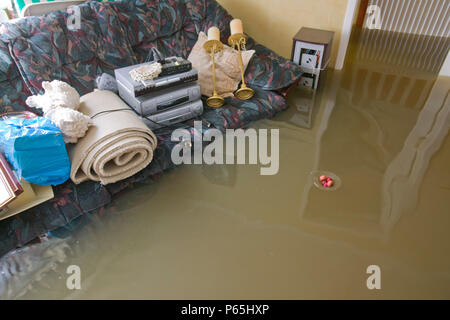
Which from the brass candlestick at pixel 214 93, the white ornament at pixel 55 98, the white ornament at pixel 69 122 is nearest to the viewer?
the white ornament at pixel 69 122

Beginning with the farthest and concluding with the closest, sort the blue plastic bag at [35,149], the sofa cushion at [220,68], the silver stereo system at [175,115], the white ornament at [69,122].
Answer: the sofa cushion at [220,68]
the silver stereo system at [175,115]
the white ornament at [69,122]
the blue plastic bag at [35,149]

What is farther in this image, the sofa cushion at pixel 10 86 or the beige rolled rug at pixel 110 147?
the sofa cushion at pixel 10 86

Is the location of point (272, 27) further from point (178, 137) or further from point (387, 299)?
point (387, 299)

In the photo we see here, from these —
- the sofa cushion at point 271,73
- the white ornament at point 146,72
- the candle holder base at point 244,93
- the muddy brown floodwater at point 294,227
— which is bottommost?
the muddy brown floodwater at point 294,227

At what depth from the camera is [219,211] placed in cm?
184

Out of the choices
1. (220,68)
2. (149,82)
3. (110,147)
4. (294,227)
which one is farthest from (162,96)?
(294,227)

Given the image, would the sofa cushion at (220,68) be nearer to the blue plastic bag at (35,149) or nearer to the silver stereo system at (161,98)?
the silver stereo system at (161,98)

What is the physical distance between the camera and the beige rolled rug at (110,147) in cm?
165

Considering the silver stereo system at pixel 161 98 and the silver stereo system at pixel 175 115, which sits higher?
the silver stereo system at pixel 161 98

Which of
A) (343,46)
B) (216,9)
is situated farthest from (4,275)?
(343,46)

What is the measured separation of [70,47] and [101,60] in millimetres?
205

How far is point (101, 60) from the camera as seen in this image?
2273mm

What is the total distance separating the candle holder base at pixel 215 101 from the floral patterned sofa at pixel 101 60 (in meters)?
0.05

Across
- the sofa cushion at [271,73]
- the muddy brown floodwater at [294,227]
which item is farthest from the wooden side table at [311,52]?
the muddy brown floodwater at [294,227]
